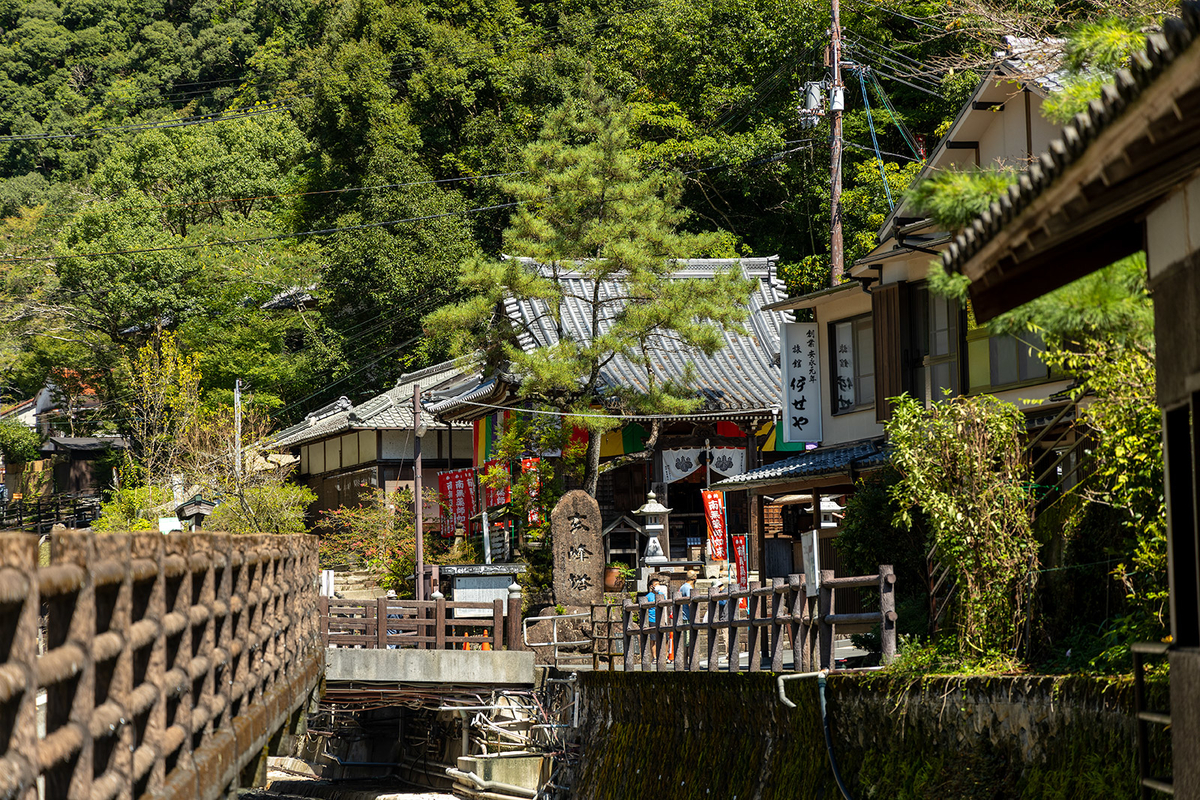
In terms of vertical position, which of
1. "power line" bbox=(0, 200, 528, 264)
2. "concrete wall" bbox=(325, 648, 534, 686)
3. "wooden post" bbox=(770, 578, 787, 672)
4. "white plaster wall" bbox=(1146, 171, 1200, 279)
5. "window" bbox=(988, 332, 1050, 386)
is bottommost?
"concrete wall" bbox=(325, 648, 534, 686)

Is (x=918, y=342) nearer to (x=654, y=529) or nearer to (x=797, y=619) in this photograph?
(x=797, y=619)

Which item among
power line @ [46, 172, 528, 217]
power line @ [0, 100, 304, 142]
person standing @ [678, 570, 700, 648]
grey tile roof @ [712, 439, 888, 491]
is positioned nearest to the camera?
person standing @ [678, 570, 700, 648]

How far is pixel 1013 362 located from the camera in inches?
667

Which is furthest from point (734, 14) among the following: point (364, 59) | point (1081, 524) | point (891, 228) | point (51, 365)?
point (1081, 524)

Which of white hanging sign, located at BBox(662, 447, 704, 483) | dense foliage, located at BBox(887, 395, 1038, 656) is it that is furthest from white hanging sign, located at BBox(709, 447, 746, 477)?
dense foliage, located at BBox(887, 395, 1038, 656)

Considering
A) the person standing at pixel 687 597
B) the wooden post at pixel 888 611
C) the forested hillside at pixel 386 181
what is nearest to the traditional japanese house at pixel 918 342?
the person standing at pixel 687 597

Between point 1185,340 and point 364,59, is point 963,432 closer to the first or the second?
point 1185,340

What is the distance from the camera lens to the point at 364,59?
4716cm

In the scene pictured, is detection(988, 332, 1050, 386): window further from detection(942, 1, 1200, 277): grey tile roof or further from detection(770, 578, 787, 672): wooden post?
detection(942, 1, 1200, 277): grey tile roof

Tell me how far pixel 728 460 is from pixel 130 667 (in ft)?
86.1

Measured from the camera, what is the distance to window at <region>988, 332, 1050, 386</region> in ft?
54.2

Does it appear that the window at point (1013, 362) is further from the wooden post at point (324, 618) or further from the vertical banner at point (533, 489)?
the vertical banner at point (533, 489)

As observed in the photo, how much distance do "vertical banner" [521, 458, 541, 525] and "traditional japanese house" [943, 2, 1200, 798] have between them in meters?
23.6

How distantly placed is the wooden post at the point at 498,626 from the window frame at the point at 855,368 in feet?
25.4
